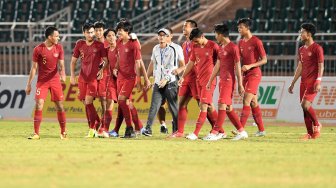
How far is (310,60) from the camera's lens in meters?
18.8

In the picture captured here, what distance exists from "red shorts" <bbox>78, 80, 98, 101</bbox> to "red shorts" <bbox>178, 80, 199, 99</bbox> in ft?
5.82

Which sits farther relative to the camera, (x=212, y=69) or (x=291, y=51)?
(x=291, y=51)

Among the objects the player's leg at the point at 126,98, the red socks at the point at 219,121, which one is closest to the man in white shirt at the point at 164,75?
the player's leg at the point at 126,98

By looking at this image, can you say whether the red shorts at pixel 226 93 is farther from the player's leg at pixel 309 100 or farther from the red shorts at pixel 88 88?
the red shorts at pixel 88 88

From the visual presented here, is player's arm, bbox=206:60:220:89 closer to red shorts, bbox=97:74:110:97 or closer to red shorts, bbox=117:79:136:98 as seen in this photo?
red shorts, bbox=117:79:136:98

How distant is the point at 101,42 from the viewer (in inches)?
777

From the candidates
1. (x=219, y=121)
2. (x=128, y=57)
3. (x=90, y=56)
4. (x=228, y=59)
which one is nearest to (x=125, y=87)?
(x=128, y=57)

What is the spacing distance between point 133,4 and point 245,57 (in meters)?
18.9

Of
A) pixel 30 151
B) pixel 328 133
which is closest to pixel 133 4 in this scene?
pixel 328 133

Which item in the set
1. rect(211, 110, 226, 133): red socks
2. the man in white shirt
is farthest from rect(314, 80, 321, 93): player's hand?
the man in white shirt

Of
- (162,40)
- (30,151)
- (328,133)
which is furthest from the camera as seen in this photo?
(328,133)

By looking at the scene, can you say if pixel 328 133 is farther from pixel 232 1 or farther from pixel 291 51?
pixel 232 1

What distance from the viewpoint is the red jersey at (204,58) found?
739 inches

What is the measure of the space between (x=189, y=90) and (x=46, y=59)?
116 inches
